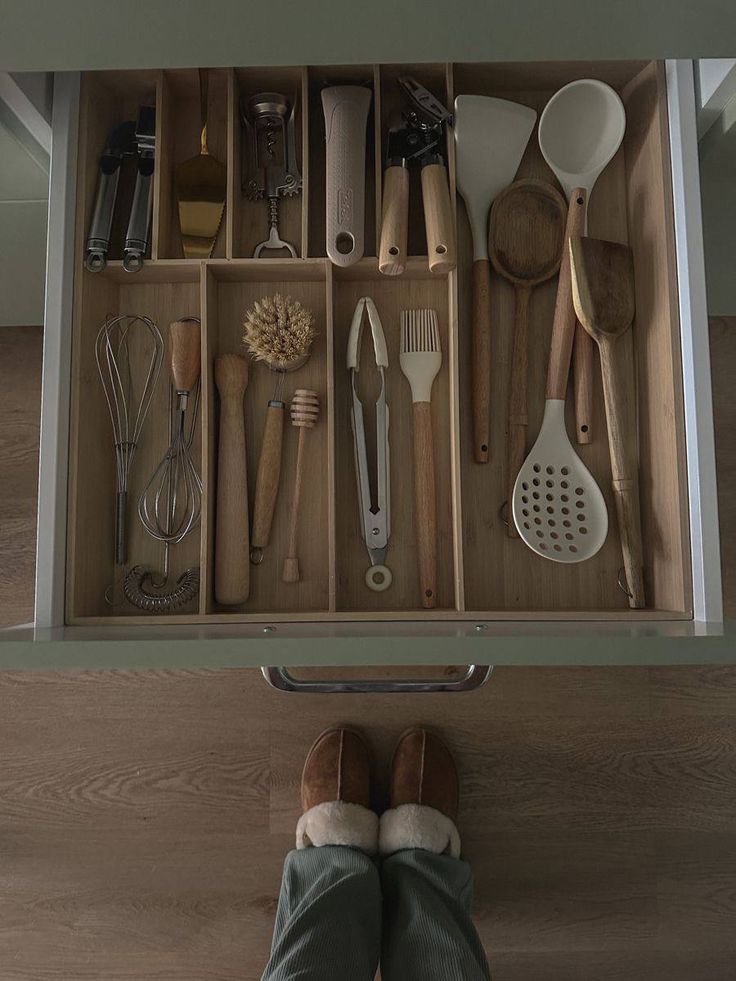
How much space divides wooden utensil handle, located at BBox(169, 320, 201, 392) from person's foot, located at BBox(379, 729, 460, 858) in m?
0.62

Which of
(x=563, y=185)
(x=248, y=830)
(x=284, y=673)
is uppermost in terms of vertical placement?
(x=563, y=185)

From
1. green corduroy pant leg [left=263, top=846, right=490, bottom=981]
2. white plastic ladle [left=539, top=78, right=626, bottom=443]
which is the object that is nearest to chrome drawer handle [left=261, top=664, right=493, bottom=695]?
green corduroy pant leg [left=263, top=846, right=490, bottom=981]

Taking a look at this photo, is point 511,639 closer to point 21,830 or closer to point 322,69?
point 322,69

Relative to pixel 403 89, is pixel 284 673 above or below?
below

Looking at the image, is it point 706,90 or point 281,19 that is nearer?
point 281,19

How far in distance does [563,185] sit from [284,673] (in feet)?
2.35

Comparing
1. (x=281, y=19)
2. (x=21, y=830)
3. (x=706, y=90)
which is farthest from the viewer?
(x=21, y=830)

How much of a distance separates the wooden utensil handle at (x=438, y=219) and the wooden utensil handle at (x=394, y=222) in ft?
0.08

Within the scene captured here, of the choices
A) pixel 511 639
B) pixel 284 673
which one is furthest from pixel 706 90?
pixel 284 673

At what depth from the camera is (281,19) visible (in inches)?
12.3

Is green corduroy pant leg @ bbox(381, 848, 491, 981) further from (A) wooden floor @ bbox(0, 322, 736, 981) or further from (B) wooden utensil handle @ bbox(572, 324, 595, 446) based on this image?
(B) wooden utensil handle @ bbox(572, 324, 595, 446)

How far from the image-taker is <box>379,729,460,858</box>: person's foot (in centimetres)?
108

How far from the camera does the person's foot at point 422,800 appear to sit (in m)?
1.08

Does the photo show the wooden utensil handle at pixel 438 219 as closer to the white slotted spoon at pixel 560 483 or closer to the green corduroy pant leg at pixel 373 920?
the white slotted spoon at pixel 560 483
